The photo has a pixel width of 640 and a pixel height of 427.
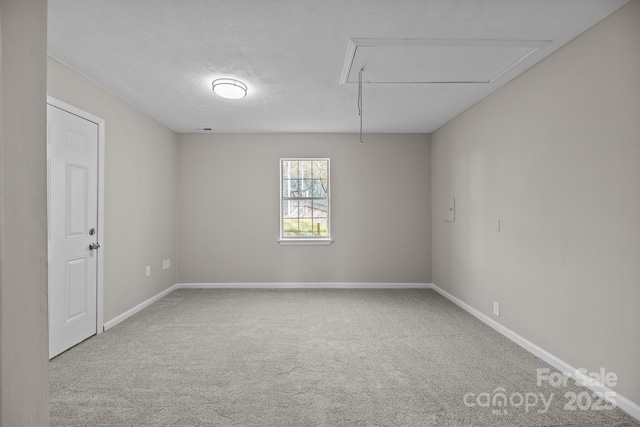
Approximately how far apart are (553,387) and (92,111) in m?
4.56

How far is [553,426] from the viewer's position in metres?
1.99

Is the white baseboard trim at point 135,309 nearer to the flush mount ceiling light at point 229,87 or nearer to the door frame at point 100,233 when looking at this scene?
the door frame at point 100,233

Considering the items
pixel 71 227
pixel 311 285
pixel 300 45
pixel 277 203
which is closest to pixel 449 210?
pixel 311 285

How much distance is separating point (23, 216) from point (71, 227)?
98.6 inches

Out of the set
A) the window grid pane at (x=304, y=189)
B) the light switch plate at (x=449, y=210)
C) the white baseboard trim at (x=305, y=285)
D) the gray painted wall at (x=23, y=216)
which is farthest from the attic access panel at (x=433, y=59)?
the white baseboard trim at (x=305, y=285)

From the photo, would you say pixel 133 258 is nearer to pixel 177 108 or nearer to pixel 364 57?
pixel 177 108

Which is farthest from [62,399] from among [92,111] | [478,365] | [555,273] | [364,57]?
[555,273]

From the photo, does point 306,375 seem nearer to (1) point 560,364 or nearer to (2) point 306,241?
(1) point 560,364

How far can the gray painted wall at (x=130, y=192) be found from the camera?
11.1 feet

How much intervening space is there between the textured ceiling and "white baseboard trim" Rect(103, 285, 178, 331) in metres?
2.44

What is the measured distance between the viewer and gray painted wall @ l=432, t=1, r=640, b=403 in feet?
6.97

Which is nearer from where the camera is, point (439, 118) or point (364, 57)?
point (364, 57)

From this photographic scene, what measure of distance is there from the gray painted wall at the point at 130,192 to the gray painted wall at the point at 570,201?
4056 millimetres

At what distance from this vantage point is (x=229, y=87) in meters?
3.30
